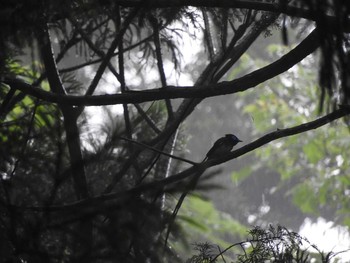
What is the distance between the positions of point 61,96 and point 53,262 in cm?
63

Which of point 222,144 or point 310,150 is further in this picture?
point 310,150

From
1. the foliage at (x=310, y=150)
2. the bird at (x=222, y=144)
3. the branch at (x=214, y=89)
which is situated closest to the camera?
the branch at (x=214, y=89)

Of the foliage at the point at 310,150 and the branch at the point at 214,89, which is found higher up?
the foliage at the point at 310,150

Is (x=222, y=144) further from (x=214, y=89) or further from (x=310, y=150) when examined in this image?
(x=310, y=150)

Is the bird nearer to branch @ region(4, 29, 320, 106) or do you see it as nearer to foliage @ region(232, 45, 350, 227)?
branch @ region(4, 29, 320, 106)

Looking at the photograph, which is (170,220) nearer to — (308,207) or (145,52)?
(145,52)

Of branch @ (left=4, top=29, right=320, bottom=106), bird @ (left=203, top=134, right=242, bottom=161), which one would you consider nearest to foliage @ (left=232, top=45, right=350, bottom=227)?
bird @ (left=203, top=134, right=242, bottom=161)

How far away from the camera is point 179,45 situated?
428cm

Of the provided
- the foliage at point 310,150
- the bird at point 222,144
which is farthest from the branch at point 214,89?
the foliage at point 310,150

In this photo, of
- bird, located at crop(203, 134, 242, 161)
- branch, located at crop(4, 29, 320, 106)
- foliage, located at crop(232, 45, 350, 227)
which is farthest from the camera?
foliage, located at crop(232, 45, 350, 227)

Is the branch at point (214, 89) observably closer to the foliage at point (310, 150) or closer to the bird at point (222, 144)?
the bird at point (222, 144)

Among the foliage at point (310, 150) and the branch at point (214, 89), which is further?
the foliage at point (310, 150)

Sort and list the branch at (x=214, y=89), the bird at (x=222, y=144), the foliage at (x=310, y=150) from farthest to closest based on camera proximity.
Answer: the foliage at (x=310, y=150) < the bird at (x=222, y=144) < the branch at (x=214, y=89)

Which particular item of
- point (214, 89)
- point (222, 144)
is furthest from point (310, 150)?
point (214, 89)
